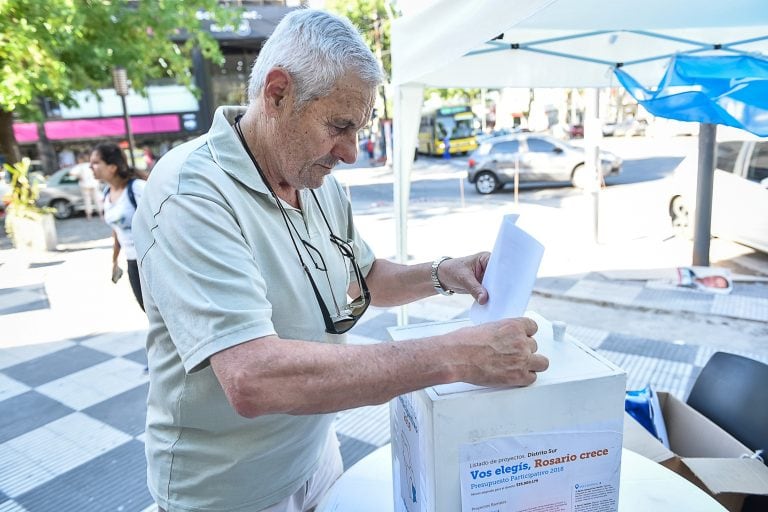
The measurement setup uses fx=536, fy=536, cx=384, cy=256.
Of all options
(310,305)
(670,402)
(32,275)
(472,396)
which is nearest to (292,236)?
(310,305)

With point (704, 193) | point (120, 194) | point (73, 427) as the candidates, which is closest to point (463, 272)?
point (73, 427)

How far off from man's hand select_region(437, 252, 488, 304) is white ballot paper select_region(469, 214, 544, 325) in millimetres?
174

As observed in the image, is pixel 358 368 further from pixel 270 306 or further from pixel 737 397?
pixel 737 397

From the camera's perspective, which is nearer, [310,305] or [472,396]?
[472,396]

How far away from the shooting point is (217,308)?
0.88 meters

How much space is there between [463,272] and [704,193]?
5.36m

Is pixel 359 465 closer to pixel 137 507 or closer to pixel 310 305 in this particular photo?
pixel 310 305

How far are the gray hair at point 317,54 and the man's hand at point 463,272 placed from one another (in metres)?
0.56

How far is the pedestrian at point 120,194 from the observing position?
411 cm

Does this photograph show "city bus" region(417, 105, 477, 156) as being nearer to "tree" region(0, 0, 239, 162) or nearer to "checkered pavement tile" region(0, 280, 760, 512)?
"tree" region(0, 0, 239, 162)

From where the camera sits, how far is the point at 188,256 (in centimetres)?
93

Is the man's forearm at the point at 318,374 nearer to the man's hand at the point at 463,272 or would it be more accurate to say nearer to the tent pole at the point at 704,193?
the man's hand at the point at 463,272

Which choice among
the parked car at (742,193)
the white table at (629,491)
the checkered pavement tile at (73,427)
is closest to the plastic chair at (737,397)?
the white table at (629,491)

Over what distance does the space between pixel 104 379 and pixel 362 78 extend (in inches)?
155
